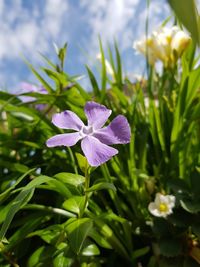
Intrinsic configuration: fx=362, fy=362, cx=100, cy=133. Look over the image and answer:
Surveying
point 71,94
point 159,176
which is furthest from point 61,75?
point 159,176

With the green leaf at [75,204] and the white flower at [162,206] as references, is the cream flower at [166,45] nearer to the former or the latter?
the white flower at [162,206]

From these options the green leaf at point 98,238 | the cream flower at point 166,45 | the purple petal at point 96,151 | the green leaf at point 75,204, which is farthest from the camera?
the cream flower at point 166,45

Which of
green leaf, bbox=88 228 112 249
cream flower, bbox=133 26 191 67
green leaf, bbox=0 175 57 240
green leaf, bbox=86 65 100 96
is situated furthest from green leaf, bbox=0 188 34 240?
cream flower, bbox=133 26 191 67

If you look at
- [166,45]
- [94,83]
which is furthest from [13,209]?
[166,45]

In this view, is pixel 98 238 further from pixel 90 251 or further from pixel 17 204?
pixel 17 204

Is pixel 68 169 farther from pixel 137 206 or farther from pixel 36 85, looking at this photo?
pixel 36 85

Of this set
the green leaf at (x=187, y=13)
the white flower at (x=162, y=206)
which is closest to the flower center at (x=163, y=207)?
the white flower at (x=162, y=206)

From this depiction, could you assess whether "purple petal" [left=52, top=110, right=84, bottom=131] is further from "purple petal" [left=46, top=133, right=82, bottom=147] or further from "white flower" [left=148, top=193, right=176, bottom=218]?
"white flower" [left=148, top=193, right=176, bottom=218]
